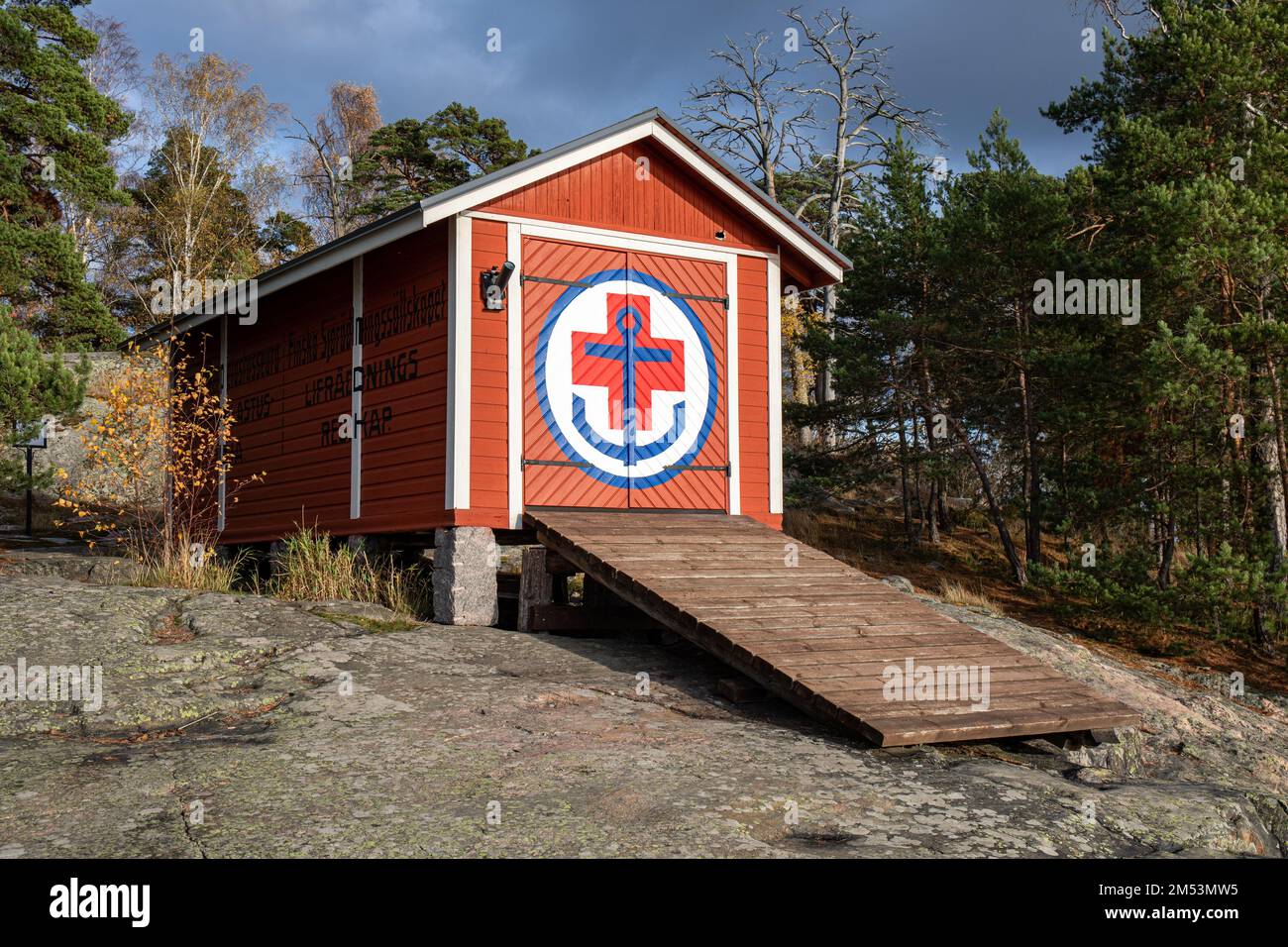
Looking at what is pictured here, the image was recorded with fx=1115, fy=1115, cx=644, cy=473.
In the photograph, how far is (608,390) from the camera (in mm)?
11641

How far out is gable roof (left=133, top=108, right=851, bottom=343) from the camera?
10758mm

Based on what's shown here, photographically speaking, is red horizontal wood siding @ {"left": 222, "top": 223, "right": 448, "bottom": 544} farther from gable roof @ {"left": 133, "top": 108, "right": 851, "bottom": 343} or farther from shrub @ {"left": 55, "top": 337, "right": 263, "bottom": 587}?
gable roof @ {"left": 133, "top": 108, "right": 851, "bottom": 343}

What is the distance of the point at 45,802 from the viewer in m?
5.25

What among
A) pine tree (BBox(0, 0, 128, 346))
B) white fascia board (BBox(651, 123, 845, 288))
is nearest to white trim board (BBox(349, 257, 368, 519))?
white fascia board (BBox(651, 123, 845, 288))

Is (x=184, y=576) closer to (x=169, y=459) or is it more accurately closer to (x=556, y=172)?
(x=169, y=459)

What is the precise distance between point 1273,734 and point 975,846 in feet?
25.6

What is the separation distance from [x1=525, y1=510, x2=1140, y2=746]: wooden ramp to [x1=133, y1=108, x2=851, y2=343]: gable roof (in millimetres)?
3128

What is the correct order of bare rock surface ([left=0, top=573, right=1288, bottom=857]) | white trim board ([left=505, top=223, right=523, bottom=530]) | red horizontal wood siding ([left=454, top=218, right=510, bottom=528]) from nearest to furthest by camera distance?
bare rock surface ([left=0, top=573, right=1288, bottom=857]), red horizontal wood siding ([left=454, top=218, right=510, bottom=528]), white trim board ([left=505, top=223, right=523, bottom=530])

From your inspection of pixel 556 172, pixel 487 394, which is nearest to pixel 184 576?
pixel 487 394

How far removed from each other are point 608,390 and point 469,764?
6072 millimetres

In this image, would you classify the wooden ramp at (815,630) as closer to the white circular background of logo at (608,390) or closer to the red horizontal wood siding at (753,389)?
the white circular background of logo at (608,390)

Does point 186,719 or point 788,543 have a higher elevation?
point 788,543
